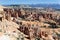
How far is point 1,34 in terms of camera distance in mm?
29188

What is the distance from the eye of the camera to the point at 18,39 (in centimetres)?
2973

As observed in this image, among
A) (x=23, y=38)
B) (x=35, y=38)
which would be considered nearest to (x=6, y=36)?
(x=23, y=38)

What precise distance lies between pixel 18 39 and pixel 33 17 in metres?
47.3

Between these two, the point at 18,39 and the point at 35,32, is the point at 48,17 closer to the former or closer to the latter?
the point at 35,32

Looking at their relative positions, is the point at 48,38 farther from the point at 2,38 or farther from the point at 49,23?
the point at 49,23

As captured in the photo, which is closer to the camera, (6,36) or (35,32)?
(6,36)

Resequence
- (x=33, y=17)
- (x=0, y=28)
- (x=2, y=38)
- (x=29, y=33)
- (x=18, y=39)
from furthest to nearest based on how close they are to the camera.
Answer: (x=33, y=17), (x=29, y=33), (x=0, y=28), (x=18, y=39), (x=2, y=38)

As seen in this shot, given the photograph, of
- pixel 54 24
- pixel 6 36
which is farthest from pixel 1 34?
pixel 54 24

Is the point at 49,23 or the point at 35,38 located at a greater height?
the point at 35,38

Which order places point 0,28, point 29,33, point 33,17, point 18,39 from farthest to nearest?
point 33,17
point 29,33
point 0,28
point 18,39

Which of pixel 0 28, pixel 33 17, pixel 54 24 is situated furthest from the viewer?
pixel 33 17

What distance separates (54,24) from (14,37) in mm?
40685

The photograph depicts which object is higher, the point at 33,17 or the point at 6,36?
the point at 6,36

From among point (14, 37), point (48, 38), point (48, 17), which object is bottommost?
point (48, 17)
